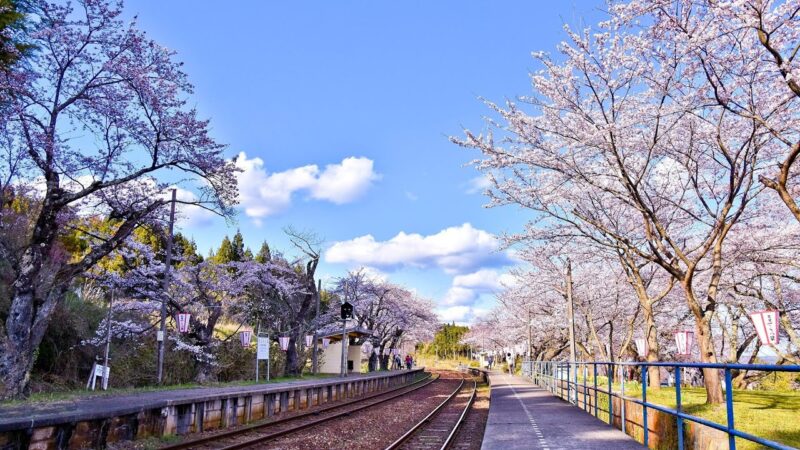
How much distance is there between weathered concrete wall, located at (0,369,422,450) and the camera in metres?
8.38

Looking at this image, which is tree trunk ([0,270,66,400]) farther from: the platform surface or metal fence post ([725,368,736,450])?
metal fence post ([725,368,736,450])

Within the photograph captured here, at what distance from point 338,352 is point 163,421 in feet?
112

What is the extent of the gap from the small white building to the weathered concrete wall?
71.5 ft

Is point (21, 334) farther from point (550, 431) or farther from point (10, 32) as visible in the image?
point (550, 431)

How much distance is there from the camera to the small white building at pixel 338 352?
1732 inches

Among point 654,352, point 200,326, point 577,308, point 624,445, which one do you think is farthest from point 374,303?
point 624,445

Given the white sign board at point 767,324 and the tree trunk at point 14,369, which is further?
the white sign board at point 767,324

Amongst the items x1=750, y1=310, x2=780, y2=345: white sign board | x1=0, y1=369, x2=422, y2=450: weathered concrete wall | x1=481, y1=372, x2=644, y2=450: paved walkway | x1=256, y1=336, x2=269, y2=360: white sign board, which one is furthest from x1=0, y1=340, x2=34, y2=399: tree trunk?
x1=750, y1=310, x2=780, y2=345: white sign board

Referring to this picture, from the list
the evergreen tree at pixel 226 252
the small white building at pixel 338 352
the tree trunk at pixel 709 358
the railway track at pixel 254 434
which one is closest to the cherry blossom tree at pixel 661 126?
the tree trunk at pixel 709 358

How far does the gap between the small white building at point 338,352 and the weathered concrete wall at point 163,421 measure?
21.8 m

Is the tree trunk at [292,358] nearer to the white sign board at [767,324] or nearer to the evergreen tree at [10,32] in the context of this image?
the evergreen tree at [10,32]

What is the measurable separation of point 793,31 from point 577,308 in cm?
2712

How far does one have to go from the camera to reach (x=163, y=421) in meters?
11.8

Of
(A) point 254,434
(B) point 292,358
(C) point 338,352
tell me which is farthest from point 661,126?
(C) point 338,352
